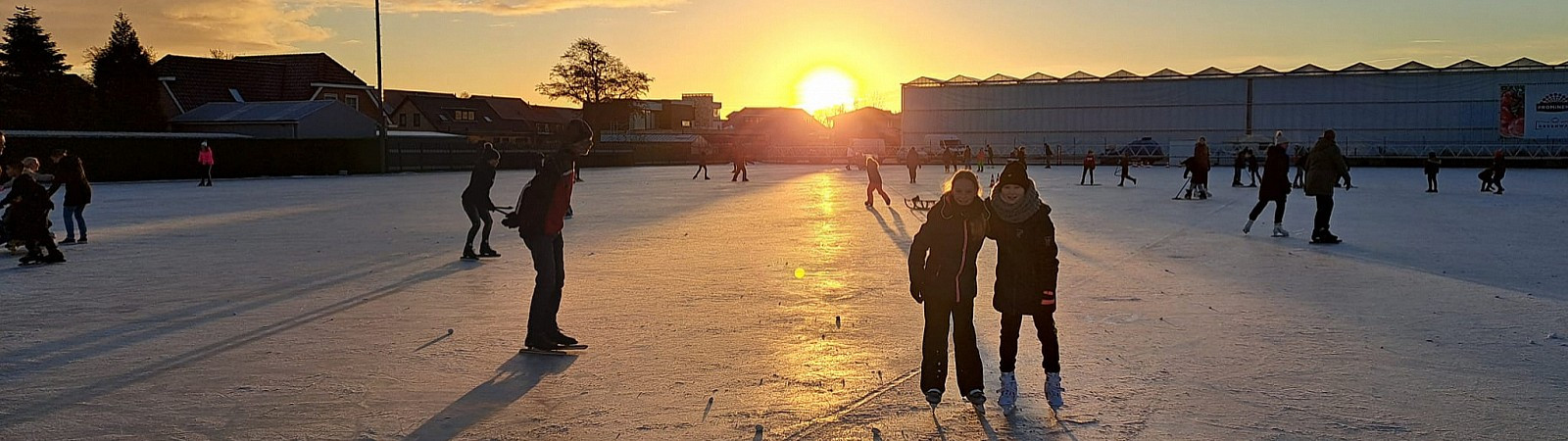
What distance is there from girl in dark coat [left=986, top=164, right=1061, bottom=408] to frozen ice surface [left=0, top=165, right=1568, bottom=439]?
212mm

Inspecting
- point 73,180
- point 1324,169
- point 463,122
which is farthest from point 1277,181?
point 463,122

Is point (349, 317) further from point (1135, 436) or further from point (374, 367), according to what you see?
point (1135, 436)

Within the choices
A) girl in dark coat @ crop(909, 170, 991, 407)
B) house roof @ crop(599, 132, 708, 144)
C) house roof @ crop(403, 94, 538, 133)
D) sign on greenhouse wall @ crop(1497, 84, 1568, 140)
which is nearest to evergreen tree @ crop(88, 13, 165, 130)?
house roof @ crop(403, 94, 538, 133)

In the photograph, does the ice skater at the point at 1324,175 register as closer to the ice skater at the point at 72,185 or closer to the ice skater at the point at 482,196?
the ice skater at the point at 482,196

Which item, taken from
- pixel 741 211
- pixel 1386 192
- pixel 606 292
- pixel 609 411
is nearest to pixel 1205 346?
pixel 609 411

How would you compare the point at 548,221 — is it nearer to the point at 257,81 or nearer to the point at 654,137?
the point at 257,81

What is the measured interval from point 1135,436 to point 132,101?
2393 inches

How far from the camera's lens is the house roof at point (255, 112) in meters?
50.9

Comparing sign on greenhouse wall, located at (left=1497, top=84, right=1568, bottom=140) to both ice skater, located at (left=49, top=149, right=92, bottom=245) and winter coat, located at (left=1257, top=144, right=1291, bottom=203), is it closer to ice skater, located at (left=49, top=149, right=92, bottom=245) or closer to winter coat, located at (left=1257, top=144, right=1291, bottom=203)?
winter coat, located at (left=1257, top=144, right=1291, bottom=203)

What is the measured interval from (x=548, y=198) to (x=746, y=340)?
4.77 ft

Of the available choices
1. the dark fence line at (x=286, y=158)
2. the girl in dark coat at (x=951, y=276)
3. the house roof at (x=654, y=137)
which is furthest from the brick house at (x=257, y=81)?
the girl in dark coat at (x=951, y=276)

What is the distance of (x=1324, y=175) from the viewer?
44.0 ft

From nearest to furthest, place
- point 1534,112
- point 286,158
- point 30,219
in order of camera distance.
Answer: point 30,219
point 286,158
point 1534,112

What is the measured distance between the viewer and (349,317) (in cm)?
820
